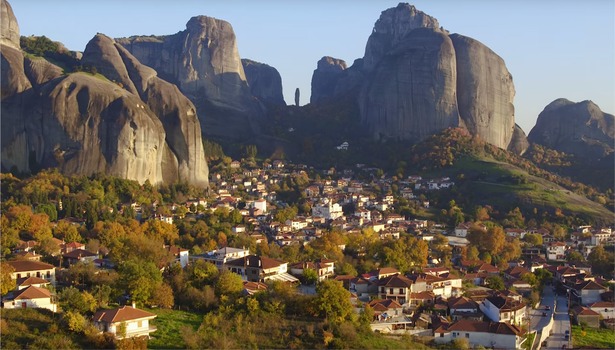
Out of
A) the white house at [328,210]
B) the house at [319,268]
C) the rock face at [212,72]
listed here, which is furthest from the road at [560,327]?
the rock face at [212,72]

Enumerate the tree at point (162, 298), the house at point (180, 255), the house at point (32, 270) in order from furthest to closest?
the house at point (180, 255) < the house at point (32, 270) < the tree at point (162, 298)

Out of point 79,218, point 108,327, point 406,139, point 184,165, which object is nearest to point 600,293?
point 108,327

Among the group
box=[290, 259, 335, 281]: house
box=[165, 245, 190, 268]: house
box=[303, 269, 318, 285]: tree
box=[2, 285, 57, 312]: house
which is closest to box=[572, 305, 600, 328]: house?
box=[290, 259, 335, 281]: house

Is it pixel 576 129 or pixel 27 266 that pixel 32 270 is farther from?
pixel 576 129

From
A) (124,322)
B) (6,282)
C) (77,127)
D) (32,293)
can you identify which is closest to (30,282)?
(6,282)

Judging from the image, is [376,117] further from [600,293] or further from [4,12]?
[600,293]

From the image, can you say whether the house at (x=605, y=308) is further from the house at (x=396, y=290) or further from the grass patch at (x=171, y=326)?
the grass patch at (x=171, y=326)

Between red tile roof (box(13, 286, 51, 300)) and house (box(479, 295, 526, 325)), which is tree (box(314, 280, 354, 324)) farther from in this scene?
red tile roof (box(13, 286, 51, 300))
